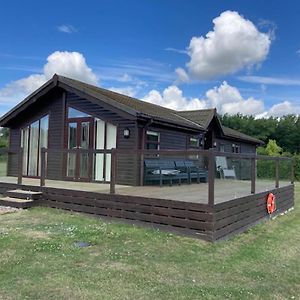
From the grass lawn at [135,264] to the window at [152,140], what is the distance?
4.53m

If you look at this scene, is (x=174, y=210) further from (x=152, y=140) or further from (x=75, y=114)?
(x=75, y=114)

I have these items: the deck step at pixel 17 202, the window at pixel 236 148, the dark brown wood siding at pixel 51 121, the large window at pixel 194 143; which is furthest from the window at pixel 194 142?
the deck step at pixel 17 202

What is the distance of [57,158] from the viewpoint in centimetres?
1175

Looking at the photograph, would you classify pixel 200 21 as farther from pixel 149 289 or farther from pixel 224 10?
pixel 149 289

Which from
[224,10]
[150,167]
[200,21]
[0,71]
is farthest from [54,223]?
[0,71]

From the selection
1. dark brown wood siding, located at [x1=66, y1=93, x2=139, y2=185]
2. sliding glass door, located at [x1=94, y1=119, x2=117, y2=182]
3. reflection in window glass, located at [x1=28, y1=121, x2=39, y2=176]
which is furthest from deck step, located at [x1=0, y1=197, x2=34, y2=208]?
reflection in window glass, located at [x1=28, y1=121, x2=39, y2=176]

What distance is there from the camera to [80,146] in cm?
1149

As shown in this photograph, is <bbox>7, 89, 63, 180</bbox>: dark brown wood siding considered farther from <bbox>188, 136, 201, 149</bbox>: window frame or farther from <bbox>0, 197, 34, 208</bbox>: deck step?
<bbox>188, 136, 201, 149</bbox>: window frame

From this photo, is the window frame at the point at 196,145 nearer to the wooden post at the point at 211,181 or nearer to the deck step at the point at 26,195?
the deck step at the point at 26,195

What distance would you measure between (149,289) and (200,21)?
51.4ft

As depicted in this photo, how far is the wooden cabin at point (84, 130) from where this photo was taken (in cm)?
1035

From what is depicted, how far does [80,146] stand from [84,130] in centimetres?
53

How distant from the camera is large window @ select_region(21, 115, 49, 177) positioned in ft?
40.9

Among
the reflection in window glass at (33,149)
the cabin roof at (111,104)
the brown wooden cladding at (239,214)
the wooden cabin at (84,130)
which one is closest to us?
the brown wooden cladding at (239,214)
